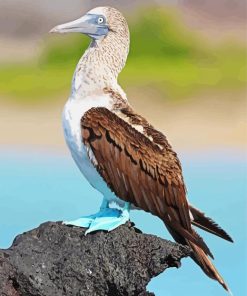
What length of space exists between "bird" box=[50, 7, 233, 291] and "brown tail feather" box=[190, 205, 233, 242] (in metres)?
0.10

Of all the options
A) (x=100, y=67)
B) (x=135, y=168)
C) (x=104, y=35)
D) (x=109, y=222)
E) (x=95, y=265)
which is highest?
(x=104, y=35)

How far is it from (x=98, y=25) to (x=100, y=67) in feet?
0.49

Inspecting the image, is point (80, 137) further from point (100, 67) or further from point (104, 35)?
point (104, 35)

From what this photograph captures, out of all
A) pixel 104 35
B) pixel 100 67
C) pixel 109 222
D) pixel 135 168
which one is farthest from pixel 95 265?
pixel 104 35

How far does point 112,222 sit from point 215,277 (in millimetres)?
388

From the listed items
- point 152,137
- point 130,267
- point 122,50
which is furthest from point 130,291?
point 122,50

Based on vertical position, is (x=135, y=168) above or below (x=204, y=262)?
above

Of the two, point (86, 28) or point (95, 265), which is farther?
point (86, 28)

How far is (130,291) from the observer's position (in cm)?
302

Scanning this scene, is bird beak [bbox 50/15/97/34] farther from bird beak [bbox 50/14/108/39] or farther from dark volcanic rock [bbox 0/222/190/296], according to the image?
dark volcanic rock [bbox 0/222/190/296]

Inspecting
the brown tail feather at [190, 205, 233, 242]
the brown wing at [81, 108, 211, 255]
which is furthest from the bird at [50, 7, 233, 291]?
the brown tail feather at [190, 205, 233, 242]

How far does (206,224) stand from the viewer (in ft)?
10.6

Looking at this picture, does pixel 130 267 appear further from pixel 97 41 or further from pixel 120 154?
pixel 97 41

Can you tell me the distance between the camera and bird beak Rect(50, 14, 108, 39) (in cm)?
315
